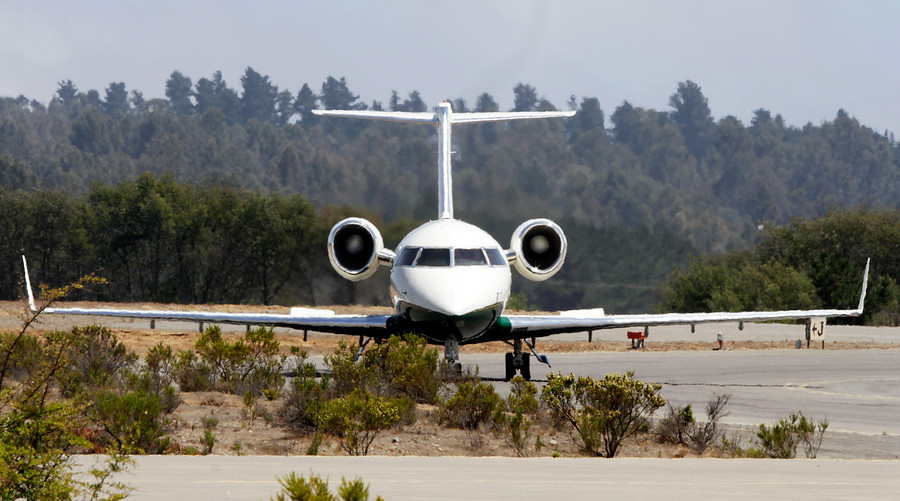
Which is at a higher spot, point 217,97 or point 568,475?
point 217,97

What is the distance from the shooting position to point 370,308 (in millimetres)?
44062

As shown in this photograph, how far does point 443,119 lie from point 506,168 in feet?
49.4

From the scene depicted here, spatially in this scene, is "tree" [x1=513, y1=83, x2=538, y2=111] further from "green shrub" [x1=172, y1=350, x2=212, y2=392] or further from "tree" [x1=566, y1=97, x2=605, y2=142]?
"green shrub" [x1=172, y1=350, x2=212, y2=392]

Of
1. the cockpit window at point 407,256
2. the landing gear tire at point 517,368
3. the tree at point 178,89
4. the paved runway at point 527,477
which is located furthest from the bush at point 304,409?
the tree at point 178,89

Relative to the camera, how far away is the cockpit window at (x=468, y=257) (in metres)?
19.0

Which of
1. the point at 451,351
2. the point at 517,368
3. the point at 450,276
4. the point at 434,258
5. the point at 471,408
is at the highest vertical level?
the point at 434,258

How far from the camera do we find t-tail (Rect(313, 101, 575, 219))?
23.9 metres

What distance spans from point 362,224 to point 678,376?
7.13 metres

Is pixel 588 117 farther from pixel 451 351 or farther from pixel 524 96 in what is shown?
pixel 451 351

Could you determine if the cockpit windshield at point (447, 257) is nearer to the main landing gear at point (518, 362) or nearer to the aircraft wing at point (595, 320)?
the aircraft wing at point (595, 320)

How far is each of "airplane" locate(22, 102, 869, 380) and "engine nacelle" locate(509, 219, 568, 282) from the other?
2 cm

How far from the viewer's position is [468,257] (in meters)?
19.2

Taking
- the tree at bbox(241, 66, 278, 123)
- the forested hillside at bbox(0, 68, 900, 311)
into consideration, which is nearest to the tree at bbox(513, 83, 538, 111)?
the forested hillside at bbox(0, 68, 900, 311)

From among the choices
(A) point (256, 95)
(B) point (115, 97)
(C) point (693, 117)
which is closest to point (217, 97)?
(A) point (256, 95)
